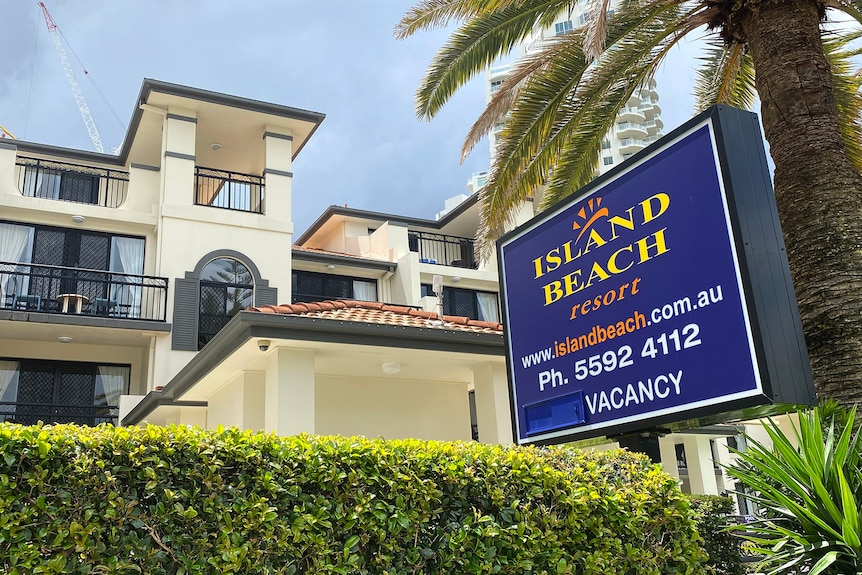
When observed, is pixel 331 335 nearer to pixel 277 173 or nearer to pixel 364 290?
pixel 277 173

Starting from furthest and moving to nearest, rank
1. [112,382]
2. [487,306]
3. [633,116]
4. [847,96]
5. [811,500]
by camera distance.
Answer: [633,116]
[487,306]
[112,382]
[847,96]
[811,500]

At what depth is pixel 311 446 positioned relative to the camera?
15.9 feet

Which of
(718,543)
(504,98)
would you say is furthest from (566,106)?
(718,543)

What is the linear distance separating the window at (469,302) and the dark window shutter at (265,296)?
576cm

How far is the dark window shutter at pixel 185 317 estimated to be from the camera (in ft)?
63.4

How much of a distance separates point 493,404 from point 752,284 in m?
7.93

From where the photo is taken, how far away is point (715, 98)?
40.5 ft

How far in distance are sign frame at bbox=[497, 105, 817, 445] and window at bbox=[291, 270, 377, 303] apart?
17961 mm

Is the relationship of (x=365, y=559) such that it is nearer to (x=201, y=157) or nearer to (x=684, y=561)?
(x=684, y=561)

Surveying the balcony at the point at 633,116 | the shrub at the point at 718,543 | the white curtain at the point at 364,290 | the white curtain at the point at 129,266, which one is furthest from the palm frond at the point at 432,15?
the balcony at the point at 633,116

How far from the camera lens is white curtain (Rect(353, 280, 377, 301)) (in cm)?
2472

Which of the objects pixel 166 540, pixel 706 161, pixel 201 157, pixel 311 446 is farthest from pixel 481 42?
pixel 201 157

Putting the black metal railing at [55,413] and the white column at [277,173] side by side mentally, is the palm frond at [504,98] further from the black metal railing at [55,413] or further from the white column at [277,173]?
the black metal railing at [55,413]

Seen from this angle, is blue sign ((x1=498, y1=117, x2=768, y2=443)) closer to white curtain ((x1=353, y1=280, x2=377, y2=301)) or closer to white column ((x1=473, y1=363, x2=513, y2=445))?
white column ((x1=473, y1=363, x2=513, y2=445))
